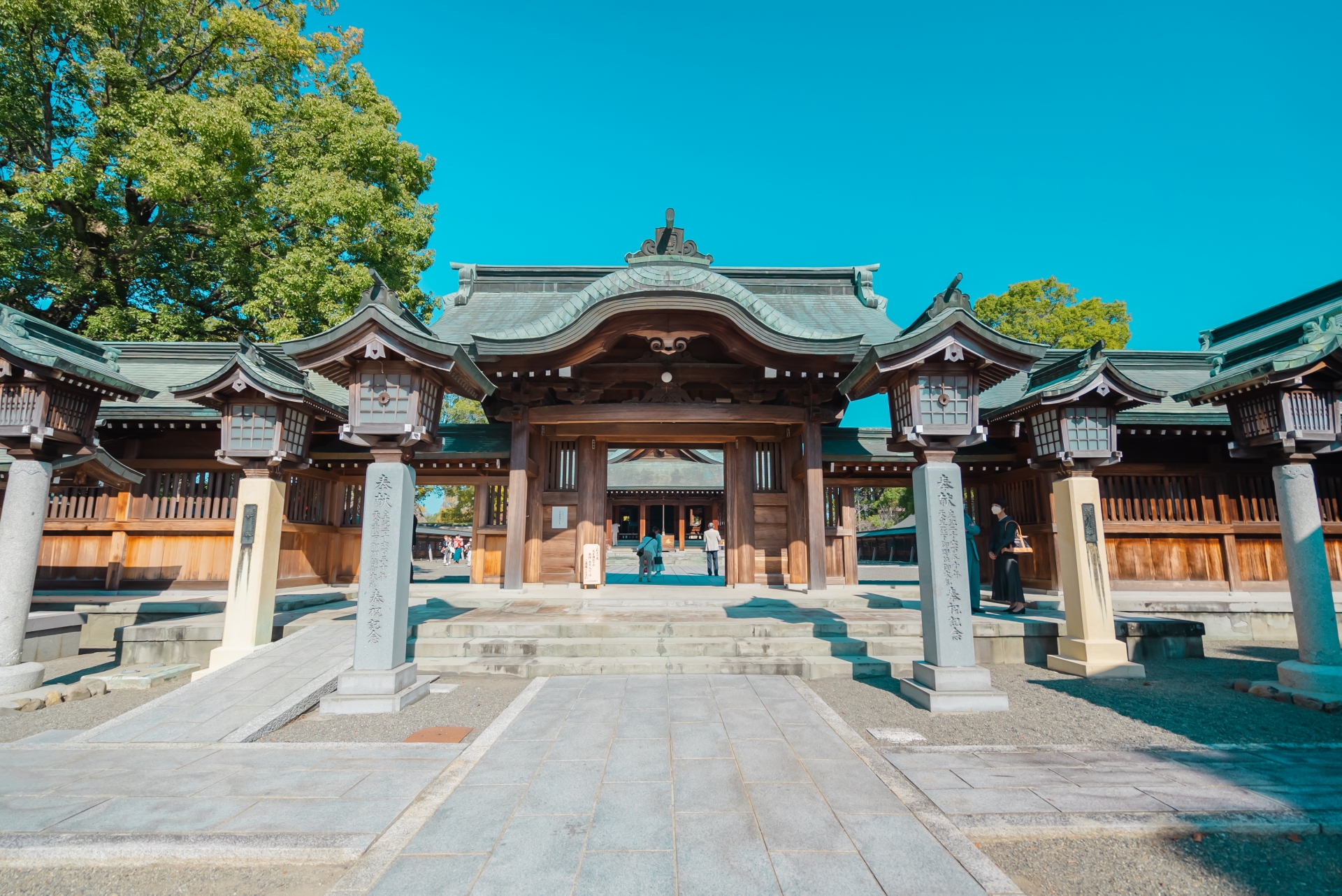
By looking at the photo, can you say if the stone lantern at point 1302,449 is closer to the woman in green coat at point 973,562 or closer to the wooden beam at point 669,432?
the woman in green coat at point 973,562

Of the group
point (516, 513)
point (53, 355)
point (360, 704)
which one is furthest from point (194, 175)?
point (360, 704)

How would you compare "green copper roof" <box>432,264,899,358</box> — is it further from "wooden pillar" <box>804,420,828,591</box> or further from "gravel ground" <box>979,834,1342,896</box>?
"gravel ground" <box>979,834,1342,896</box>

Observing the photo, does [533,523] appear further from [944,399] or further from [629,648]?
[944,399]

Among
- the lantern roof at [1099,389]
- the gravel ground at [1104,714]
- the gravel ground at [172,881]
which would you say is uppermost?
the lantern roof at [1099,389]

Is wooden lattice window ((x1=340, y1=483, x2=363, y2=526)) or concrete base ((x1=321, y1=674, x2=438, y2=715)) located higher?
wooden lattice window ((x1=340, y1=483, x2=363, y2=526))

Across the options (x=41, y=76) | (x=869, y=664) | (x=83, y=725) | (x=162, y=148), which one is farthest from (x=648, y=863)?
(x=41, y=76)

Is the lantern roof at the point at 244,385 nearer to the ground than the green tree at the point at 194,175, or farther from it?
nearer to the ground

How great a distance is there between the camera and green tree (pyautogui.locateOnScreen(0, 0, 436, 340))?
628 inches

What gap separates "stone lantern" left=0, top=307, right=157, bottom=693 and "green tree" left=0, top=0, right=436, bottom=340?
944 centimetres

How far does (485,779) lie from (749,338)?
8.19m

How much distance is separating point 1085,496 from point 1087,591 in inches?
47.1

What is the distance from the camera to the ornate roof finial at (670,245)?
40.4ft

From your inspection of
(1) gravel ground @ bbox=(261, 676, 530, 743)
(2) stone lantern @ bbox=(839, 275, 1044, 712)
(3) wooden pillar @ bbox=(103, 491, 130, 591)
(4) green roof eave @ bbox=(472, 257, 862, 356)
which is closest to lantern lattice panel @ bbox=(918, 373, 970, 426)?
(2) stone lantern @ bbox=(839, 275, 1044, 712)

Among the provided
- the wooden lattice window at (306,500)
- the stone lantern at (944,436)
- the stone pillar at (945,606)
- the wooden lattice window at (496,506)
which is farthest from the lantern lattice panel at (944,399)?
the wooden lattice window at (306,500)
